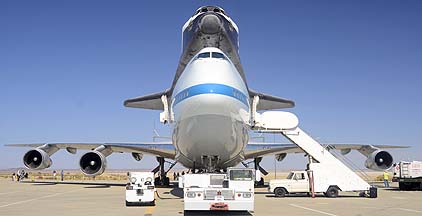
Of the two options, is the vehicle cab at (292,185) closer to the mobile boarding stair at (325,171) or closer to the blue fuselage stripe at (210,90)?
the mobile boarding stair at (325,171)

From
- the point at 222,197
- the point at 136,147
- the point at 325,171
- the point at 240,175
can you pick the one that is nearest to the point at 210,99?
the point at 240,175

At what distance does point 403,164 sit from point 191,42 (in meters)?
16.3

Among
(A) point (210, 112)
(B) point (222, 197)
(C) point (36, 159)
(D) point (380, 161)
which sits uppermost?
(A) point (210, 112)

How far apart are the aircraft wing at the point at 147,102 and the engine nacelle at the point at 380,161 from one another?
41.9ft

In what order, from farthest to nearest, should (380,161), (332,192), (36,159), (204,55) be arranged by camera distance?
(36,159) → (380,161) → (332,192) → (204,55)

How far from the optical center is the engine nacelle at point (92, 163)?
2619cm

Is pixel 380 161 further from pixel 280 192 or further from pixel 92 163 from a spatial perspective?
pixel 92 163

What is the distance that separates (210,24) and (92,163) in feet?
42.3

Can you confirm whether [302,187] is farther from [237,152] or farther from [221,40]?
[221,40]

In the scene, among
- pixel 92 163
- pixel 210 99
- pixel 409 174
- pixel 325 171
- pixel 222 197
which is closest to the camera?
pixel 222 197

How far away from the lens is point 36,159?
2827 cm

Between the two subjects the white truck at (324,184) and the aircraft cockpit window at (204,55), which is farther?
the white truck at (324,184)

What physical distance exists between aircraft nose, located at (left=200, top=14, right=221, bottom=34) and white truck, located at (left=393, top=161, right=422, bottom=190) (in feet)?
52.9

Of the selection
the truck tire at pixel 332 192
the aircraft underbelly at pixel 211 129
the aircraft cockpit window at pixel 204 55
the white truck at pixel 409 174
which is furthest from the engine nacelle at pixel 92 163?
the white truck at pixel 409 174
